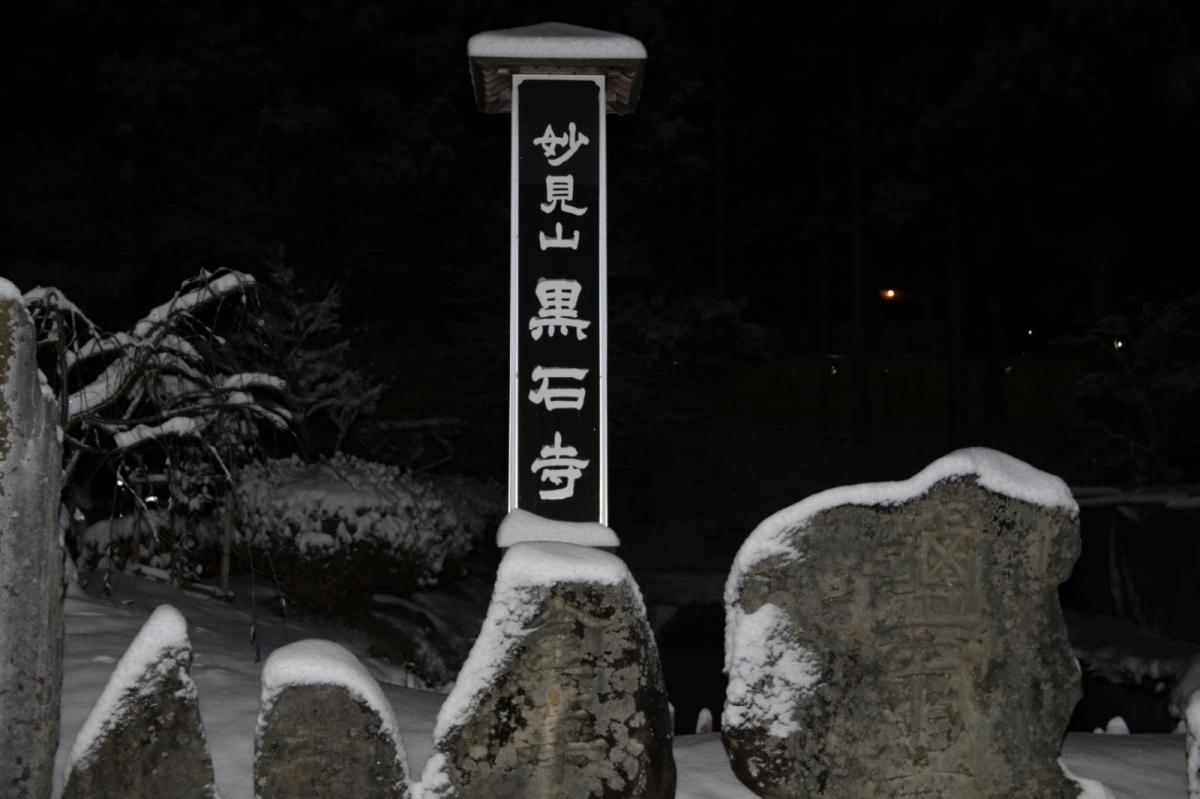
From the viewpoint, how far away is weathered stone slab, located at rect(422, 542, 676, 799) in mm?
4848

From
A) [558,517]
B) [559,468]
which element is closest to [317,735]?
[558,517]

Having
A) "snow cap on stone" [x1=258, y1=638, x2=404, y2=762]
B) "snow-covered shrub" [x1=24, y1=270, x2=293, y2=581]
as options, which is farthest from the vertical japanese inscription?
"snow cap on stone" [x1=258, y1=638, x2=404, y2=762]

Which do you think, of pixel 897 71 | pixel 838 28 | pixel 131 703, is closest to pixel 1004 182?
pixel 897 71

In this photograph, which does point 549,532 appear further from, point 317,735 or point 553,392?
point 317,735

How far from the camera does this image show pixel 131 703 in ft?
15.9

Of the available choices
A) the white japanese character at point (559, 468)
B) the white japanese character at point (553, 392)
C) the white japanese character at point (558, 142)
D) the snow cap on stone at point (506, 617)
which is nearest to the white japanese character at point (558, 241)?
the white japanese character at point (558, 142)

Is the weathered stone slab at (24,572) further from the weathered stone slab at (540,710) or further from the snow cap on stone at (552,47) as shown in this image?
the snow cap on stone at (552,47)

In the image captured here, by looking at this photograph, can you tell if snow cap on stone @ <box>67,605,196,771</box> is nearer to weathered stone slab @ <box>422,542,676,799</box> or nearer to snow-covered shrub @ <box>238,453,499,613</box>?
weathered stone slab @ <box>422,542,676,799</box>

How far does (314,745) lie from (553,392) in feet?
9.95

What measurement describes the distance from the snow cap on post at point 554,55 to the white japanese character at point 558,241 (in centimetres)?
106

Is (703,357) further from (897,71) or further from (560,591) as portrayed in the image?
(560,591)

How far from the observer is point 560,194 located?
7359 millimetres

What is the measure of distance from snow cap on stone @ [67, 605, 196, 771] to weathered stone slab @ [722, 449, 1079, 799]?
2508mm

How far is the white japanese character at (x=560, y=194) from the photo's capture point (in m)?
7.36
